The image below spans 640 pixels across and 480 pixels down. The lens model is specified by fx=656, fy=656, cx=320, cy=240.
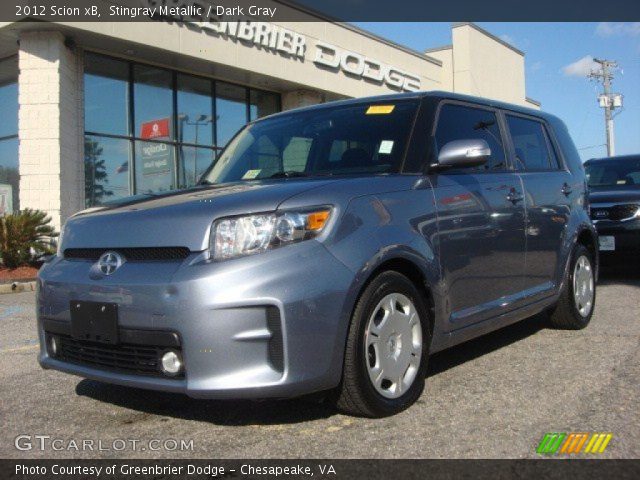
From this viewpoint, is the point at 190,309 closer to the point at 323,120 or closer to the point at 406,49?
the point at 323,120

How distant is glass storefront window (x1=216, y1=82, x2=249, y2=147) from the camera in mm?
16625

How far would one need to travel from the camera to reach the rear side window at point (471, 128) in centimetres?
404

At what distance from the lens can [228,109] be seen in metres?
16.9

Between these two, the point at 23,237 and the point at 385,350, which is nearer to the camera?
the point at 385,350

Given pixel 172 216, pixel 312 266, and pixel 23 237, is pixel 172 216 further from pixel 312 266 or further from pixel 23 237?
pixel 23 237

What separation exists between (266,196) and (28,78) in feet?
37.2

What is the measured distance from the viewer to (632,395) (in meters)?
3.51

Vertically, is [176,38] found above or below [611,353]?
above

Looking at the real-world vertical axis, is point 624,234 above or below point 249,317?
above

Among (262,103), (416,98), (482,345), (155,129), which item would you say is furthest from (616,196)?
(262,103)

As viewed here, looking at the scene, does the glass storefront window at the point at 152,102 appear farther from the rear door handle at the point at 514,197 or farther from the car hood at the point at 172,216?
the car hood at the point at 172,216
